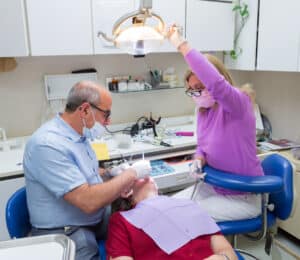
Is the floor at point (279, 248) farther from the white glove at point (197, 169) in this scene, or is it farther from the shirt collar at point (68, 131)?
the shirt collar at point (68, 131)

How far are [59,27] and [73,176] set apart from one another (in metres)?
Answer: 1.09

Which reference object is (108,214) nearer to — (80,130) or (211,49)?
(80,130)

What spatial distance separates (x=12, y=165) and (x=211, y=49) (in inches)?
65.8

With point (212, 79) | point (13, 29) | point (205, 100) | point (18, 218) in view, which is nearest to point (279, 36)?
point (205, 100)

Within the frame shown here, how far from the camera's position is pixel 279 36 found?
2.21 metres

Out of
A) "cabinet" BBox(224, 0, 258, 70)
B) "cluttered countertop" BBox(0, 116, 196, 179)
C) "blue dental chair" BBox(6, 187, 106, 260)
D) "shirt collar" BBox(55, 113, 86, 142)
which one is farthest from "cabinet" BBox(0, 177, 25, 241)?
"cabinet" BBox(224, 0, 258, 70)

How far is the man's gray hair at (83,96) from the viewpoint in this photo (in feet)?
4.46

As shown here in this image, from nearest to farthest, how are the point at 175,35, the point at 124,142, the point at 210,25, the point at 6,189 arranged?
the point at 175,35 → the point at 6,189 → the point at 124,142 → the point at 210,25

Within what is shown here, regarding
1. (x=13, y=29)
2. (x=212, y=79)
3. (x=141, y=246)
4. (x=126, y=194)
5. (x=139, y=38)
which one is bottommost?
(x=141, y=246)

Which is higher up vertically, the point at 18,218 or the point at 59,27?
the point at 59,27

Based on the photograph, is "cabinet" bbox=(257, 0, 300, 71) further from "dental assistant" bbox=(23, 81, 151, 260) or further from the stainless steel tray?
the stainless steel tray

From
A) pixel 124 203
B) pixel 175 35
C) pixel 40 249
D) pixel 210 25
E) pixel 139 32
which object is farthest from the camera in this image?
pixel 210 25

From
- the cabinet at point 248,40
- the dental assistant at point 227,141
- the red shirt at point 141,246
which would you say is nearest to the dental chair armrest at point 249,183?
the dental assistant at point 227,141

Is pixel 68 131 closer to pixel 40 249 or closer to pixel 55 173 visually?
pixel 55 173
